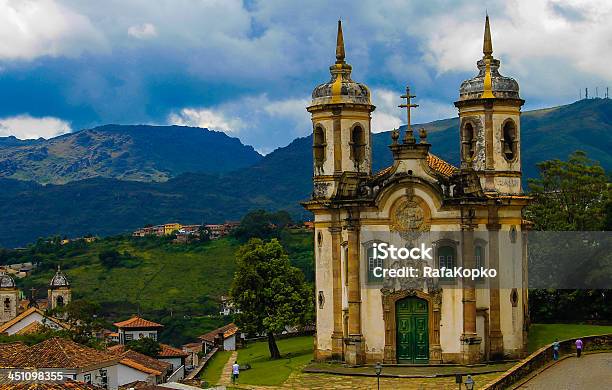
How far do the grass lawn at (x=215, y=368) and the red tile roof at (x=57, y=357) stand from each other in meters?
4.36

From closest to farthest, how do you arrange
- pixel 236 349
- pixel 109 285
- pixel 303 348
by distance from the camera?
pixel 303 348, pixel 236 349, pixel 109 285

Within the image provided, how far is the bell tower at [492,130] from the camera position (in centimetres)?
3950

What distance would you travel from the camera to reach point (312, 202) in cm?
4047

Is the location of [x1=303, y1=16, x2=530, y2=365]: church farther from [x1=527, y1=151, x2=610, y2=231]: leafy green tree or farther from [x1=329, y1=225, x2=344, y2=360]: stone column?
[x1=527, y1=151, x2=610, y2=231]: leafy green tree

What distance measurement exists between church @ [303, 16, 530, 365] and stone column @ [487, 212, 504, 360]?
35mm

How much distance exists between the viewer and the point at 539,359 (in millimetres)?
34688

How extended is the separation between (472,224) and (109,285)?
8103cm

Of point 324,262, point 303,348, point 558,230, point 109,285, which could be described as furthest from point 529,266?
point 109,285

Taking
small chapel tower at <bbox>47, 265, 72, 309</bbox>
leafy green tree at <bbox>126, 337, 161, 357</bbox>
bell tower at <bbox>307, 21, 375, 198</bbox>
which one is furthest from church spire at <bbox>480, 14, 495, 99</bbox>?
small chapel tower at <bbox>47, 265, 72, 309</bbox>

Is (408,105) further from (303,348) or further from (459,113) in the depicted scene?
(303,348)

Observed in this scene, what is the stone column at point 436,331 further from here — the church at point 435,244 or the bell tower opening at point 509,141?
the bell tower opening at point 509,141

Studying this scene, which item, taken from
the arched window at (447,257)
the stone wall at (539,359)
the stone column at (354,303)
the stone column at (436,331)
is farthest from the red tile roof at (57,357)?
the stone wall at (539,359)

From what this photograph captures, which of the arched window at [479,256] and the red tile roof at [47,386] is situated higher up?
the arched window at [479,256]

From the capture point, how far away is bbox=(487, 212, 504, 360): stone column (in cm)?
3850
